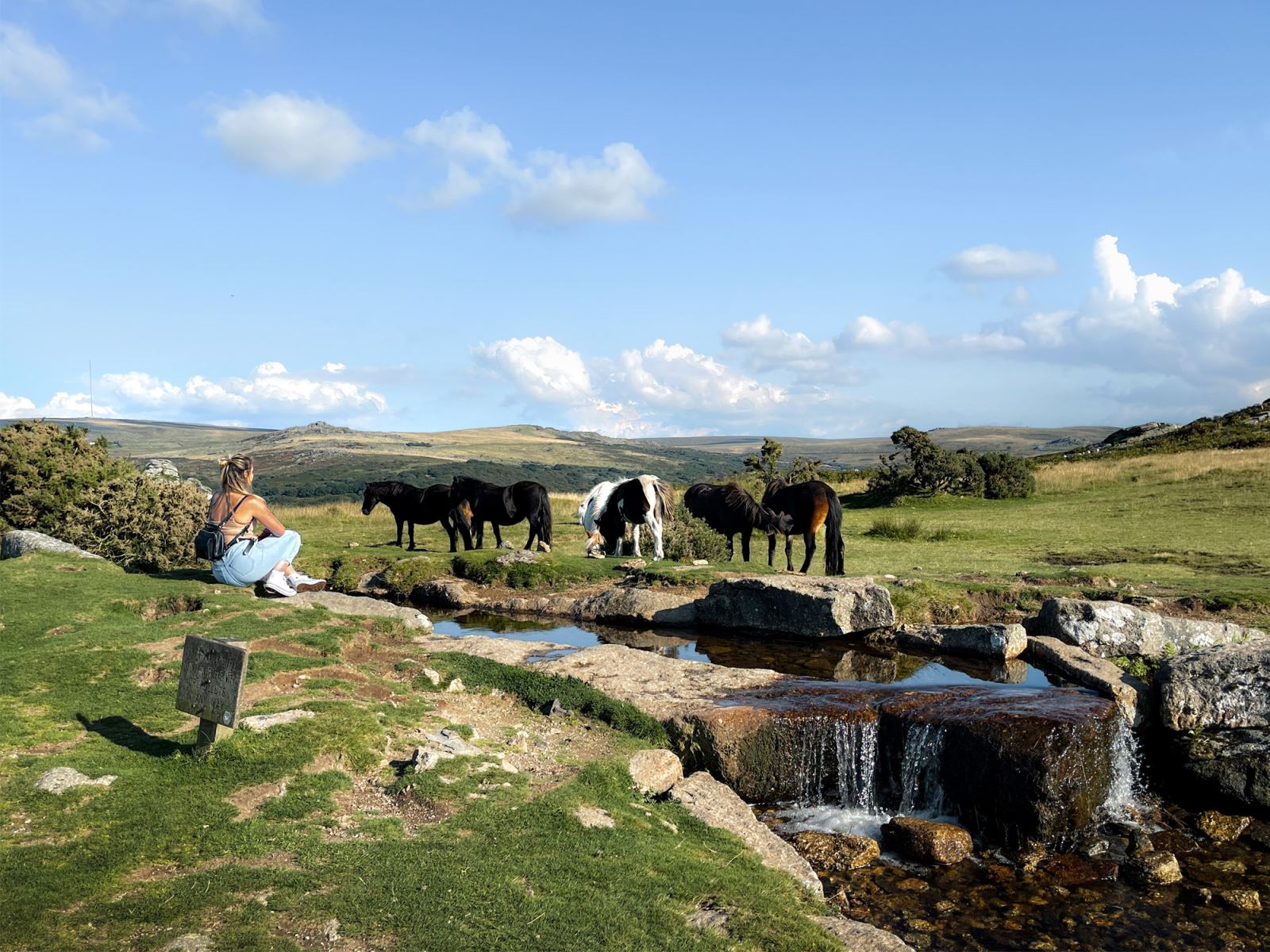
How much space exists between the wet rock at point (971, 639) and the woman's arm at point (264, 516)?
11.6m

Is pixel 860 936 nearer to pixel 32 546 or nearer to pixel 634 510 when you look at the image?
pixel 634 510

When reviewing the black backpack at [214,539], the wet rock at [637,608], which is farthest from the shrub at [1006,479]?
the black backpack at [214,539]

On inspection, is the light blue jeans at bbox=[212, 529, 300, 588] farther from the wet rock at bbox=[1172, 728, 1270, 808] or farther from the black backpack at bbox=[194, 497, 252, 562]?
the wet rock at bbox=[1172, 728, 1270, 808]

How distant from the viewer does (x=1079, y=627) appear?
1428 centimetres

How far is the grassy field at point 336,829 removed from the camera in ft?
18.1

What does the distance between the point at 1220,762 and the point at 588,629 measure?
11472 millimetres

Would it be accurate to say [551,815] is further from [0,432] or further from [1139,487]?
[1139,487]

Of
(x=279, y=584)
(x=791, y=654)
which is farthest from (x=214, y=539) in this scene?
(x=791, y=654)

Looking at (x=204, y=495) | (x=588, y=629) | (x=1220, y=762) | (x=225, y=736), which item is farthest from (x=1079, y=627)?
(x=204, y=495)

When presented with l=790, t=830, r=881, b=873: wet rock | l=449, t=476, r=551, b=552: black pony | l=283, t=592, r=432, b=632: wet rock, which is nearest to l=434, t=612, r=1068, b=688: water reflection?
l=283, t=592, r=432, b=632: wet rock

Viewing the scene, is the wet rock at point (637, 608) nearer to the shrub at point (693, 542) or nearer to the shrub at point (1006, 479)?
the shrub at point (693, 542)

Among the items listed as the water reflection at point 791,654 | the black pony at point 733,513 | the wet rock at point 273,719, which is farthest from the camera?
the black pony at point 733,513

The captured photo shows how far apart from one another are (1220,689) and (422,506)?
2072cm

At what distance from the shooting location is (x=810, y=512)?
72.6 feet
